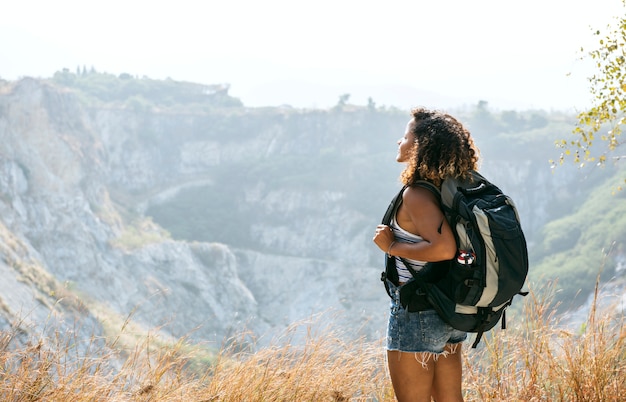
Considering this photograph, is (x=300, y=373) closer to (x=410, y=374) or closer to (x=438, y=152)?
(x=410, y=374)

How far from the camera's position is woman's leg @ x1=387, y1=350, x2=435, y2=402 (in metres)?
2.10

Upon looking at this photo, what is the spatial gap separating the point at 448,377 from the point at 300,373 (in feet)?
2.13

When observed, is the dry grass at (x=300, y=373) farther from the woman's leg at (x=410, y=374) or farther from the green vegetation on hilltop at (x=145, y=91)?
the green vegetation on hilltop at (x=145, y=91)

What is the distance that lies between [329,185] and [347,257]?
9817 mm

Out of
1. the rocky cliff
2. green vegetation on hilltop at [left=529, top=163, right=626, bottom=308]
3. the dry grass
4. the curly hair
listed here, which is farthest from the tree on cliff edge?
green vegetation on hilltop at [left=529, top=163, right=626, bottom=308]

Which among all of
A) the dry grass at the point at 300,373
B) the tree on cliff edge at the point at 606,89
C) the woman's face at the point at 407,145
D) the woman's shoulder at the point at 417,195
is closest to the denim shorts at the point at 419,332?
the woman's shoulder at the point at 417,195

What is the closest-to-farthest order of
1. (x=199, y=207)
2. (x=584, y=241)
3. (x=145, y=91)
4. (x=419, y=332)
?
(x=419, y=332)
(x=584, y=241)
(x=199, y=207)
(x=145, y=91)

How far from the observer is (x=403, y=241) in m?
2.11

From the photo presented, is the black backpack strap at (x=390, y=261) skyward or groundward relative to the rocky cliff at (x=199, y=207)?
skyward

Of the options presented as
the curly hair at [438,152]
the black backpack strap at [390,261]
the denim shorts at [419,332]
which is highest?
the curly hair at [438,152]

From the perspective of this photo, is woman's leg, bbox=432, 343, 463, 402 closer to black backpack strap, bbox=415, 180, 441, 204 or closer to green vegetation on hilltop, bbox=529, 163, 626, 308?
black backpack strap, bbox=415, 180, 441, 204

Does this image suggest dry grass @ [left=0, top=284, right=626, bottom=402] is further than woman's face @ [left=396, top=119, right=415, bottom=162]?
Yes

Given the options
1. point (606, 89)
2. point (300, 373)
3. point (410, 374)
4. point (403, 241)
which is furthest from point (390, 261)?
point (606, 89)

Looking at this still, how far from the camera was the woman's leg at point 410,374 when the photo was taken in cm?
210
